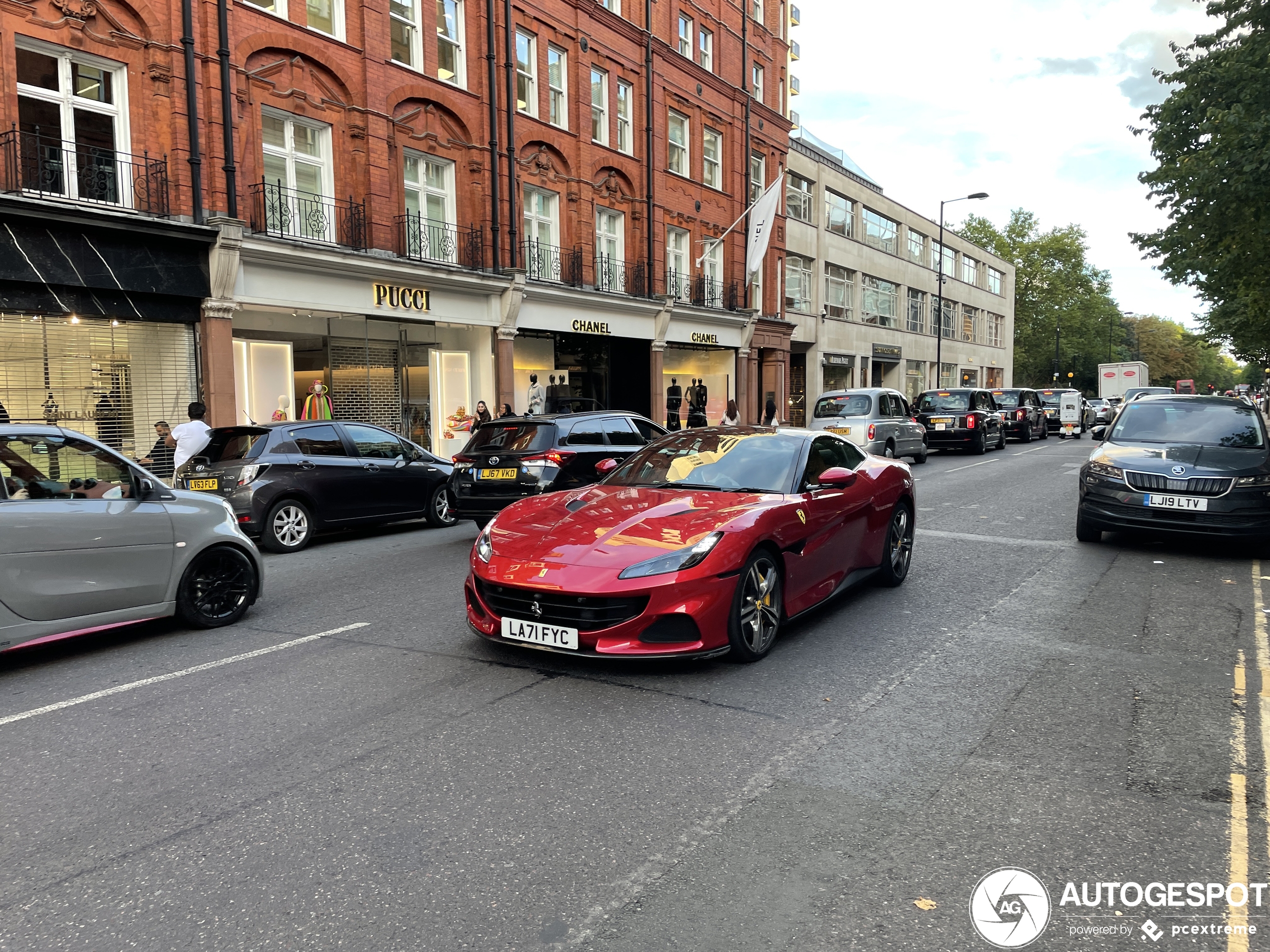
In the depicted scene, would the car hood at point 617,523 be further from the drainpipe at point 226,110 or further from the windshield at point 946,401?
the windshield at point 946,401

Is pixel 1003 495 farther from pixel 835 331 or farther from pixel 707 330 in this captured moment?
pixel 835 331

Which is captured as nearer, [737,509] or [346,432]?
[737,509]

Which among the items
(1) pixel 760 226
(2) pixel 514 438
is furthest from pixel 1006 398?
(2) pixel 514 438

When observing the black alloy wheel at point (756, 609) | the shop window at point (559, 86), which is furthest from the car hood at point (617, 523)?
the shop window at point (559, 86)

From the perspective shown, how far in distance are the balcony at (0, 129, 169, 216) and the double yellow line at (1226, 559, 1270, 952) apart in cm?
1583

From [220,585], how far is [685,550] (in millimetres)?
3846

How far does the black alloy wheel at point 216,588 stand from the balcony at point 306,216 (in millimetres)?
11459

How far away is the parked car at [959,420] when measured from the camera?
24844 mm

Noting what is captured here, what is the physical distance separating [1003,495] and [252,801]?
1331cm

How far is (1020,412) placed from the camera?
31.0m

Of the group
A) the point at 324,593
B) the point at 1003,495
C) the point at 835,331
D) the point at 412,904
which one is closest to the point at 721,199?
the point at 835,331

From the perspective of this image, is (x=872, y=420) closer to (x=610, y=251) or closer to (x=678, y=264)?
(x=610, y=251)

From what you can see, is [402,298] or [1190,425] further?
[402,298]

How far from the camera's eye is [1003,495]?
14.4 m
